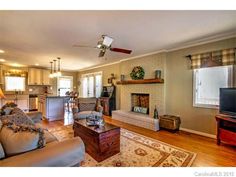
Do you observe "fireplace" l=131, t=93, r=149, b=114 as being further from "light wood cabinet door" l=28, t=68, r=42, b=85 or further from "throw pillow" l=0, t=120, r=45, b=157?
"light wood cabinet door" l=28, t=68, r=42, b=85

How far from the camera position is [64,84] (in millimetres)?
9156

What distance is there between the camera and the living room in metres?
1.63

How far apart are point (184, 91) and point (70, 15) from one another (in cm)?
346

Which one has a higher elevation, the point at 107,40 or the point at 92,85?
the point at 107,40

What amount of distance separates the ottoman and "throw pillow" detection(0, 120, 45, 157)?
333 cm

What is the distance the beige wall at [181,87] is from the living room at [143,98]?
0.02 meters

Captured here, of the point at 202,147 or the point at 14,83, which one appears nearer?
the point at 202,147

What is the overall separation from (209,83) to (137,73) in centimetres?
226

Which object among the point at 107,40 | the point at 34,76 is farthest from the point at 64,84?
the point at 107,40

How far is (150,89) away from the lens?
470 cm

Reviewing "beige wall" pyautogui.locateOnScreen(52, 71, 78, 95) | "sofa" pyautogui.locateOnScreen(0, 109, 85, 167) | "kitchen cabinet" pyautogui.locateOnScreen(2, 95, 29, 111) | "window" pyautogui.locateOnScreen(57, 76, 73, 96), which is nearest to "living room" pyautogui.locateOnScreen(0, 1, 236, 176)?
"sofa" pyautogui.locateOnScreen(0, 109, 85, 167)

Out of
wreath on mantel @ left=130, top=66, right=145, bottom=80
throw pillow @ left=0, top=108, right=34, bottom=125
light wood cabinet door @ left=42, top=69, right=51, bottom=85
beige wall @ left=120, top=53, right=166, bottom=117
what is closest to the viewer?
throw pillow @ left=0, top=108, right=34, bottom=125

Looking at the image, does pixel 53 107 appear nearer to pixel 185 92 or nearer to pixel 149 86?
pixel 149 86

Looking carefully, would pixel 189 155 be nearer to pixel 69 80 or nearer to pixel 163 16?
pixel 163 16
